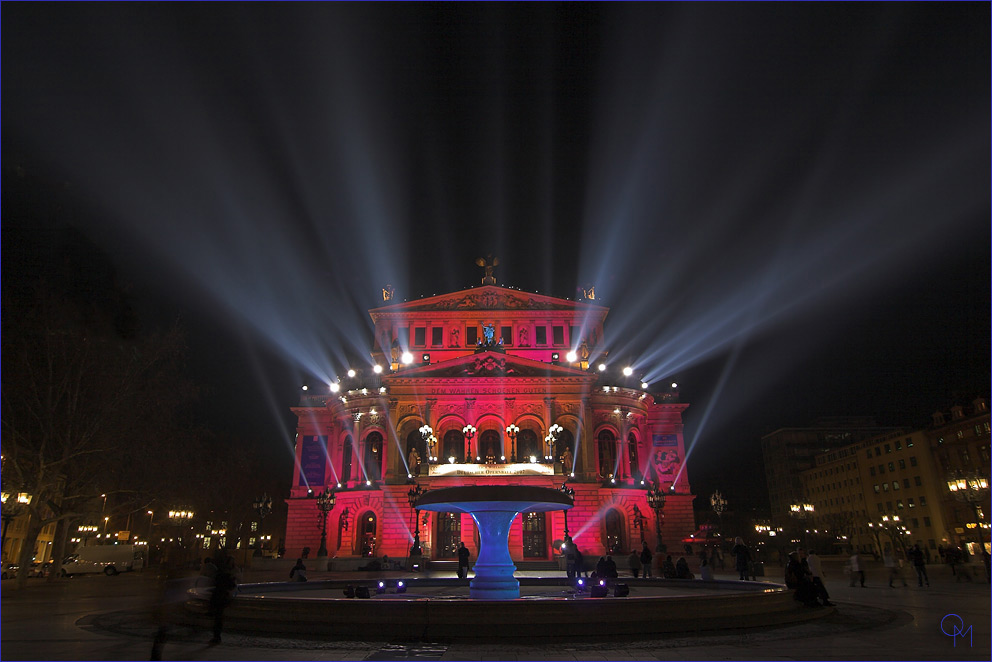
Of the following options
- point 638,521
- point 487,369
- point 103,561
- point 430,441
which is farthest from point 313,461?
point 638,521

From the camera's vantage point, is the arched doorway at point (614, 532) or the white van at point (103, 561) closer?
the arched doorway at point (614, 532)

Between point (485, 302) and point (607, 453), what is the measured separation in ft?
50.6

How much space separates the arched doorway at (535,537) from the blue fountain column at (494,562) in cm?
2270

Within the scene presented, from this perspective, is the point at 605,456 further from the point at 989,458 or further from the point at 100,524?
the point at 100,524

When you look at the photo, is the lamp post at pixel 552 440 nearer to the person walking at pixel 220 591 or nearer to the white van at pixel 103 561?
the person walking at pixel 220 591

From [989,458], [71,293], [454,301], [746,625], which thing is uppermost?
[454,301]

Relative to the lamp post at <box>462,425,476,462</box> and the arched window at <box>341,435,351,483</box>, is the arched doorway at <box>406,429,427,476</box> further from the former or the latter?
the arched window at <box>341,435,351,483</box>

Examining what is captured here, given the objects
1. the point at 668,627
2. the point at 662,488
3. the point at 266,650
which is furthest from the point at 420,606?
the point at 662,488

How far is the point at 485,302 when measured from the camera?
4791 cm

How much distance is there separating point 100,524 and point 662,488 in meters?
53.9

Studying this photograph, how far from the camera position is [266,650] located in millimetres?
9211

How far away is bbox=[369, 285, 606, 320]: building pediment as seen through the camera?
47875 millimetres

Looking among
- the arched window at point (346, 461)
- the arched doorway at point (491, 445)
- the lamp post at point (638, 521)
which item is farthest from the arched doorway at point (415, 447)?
the lamp post at point (638, 521)

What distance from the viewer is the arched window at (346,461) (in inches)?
1693
